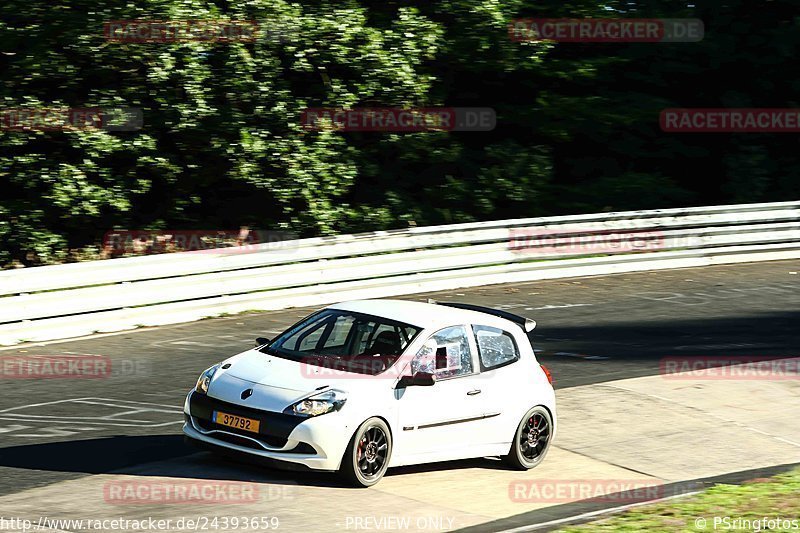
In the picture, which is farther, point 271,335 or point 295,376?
point 271,335

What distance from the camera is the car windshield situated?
10836mm

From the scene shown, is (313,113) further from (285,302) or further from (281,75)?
(285,302)

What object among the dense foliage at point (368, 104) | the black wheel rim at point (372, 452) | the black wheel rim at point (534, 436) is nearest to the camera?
the black wheel rim at point (372, 452)

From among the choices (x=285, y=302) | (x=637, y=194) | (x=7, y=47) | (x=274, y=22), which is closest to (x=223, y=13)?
(x=274, y=22)

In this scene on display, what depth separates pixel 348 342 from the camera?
1109cm

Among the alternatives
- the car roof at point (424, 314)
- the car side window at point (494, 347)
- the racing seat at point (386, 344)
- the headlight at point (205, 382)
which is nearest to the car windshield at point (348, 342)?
the racing seat at point (386, 344)

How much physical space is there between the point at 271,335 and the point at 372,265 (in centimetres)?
379

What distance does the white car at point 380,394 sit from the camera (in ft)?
33.1

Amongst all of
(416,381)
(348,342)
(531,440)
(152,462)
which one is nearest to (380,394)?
(416,381)

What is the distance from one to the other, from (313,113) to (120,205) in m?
4.18

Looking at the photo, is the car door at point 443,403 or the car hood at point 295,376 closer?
the car hood at point 295,376

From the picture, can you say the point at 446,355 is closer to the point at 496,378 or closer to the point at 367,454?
the point at 496,378

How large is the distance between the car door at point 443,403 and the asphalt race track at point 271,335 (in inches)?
17.2

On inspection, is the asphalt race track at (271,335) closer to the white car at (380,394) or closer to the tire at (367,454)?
the tire at (367,454)
